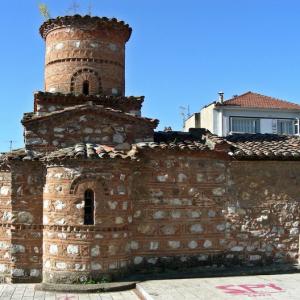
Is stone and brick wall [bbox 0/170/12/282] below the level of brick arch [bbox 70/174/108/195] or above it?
below

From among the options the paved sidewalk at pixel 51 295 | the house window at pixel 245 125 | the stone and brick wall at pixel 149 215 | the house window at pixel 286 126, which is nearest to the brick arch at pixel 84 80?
the stone and brick wall at pixel 149 215

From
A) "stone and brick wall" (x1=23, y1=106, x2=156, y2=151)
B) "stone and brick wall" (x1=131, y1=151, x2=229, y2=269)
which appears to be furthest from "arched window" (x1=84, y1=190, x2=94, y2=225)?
"stone and brick wall" (x1=23, y1=106, x2=156, y2=151)

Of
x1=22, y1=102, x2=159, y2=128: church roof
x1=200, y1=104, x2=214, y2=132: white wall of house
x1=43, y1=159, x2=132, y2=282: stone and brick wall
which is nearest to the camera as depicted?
x1=43, y1=159, x2=132, y2=282: stone and brick wall

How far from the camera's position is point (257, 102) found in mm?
31281

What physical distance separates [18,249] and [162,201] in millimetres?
3745

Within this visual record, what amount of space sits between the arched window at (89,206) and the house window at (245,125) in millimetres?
20479

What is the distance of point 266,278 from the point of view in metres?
11.7

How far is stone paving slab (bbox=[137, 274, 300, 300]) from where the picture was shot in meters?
9.78

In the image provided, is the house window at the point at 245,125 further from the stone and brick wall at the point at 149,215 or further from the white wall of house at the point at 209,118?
the stone and brick wall at the point at 149,215

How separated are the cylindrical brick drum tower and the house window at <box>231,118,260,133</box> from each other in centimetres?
1766

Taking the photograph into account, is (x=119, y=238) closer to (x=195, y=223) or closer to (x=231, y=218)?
(x=195, y=223)

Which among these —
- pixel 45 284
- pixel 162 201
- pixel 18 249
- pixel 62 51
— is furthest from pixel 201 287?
pixel 62 51

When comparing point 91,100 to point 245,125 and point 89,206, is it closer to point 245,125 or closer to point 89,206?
point 89,206

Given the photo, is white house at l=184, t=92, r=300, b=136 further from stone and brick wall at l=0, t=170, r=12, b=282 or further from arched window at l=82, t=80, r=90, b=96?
stone and brick wall at l=0, t=170, r=12, b=282
